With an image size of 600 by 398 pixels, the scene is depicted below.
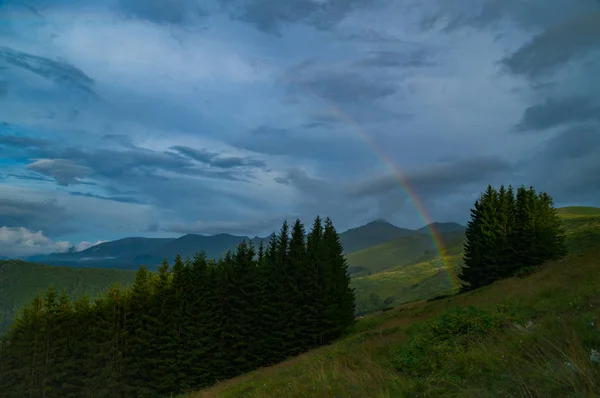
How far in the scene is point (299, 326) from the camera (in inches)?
1794

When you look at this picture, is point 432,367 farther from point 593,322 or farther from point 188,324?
point 188,324

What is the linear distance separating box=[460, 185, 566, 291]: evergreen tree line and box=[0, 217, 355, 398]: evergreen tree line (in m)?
26.2

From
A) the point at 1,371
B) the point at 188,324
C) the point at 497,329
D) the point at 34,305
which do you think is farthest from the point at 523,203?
the point at 1,371

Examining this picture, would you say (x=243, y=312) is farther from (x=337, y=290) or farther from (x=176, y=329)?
(x=337, y=290)

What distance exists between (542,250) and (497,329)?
56.8 m

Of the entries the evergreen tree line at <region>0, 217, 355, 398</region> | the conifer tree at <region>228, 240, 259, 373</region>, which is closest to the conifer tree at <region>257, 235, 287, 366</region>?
the evergreen tree line at <region>0, 217, 355, 398</region>

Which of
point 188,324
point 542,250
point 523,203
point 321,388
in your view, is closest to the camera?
point 321,388

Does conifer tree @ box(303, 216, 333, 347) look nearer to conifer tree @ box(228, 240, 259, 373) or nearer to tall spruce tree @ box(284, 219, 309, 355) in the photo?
tall spruce tree @ box(284, 219, 309, 355)

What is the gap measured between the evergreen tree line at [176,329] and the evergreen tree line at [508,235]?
2620 centimetres

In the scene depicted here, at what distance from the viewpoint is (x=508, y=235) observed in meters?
57.0

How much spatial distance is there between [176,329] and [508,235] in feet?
171

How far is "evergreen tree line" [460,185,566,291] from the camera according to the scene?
180ft

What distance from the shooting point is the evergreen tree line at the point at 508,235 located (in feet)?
180

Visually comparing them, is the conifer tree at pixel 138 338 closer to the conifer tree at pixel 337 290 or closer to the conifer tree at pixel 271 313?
the conifer tree at pixel 271 313
